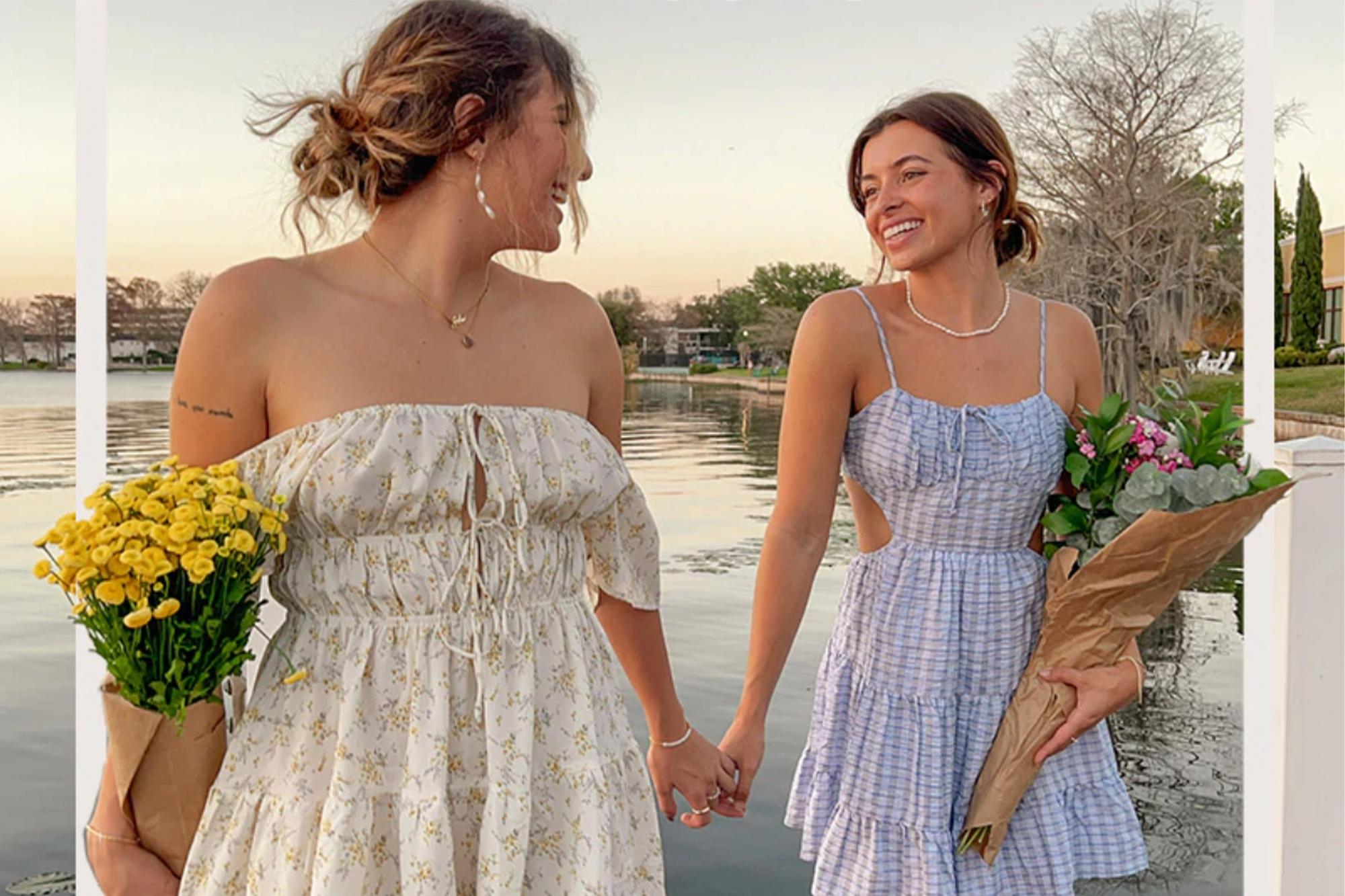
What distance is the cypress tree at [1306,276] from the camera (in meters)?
7.31

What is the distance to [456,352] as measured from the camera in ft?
3.98

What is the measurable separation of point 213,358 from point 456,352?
0.74ft

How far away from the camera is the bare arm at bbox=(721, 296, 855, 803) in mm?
1664

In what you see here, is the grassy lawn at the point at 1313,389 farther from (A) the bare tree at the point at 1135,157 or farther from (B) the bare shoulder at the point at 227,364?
(B) the bare shoulder at the point at 227,364

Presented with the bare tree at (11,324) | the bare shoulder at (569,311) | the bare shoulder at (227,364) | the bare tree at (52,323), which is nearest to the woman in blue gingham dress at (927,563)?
the bare shoulder at (569,311)

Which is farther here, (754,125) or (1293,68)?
(754,125)

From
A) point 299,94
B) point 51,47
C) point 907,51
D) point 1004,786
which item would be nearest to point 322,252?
point 299,94

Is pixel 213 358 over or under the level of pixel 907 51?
under

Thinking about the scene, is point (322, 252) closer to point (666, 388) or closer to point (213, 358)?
point (213, 358)

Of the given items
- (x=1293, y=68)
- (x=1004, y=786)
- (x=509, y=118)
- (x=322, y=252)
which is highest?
→ (x=1293, y=68)

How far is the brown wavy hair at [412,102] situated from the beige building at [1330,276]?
7.06 meters

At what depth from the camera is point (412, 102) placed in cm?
118

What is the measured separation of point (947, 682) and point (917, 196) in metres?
0.66

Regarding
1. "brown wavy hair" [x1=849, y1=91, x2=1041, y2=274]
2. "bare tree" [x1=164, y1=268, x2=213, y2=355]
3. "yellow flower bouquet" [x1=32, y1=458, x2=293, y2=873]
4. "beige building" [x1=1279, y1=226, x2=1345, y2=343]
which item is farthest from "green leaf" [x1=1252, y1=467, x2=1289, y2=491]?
"beige building" [x1=1279, y1=226, x2=1345, y2=343]
